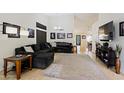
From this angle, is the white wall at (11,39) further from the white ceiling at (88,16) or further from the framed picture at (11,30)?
the white ceiling at (88,16)

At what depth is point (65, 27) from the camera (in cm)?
1078

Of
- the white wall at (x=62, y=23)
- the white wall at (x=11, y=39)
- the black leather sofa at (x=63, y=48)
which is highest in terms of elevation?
the white wall at (x=62, y=23)

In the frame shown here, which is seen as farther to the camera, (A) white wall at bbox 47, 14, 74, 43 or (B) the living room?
(A) white wall at bbox 47, 14, 74, 43

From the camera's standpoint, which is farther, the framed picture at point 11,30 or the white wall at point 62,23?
the white wall at point 62,23

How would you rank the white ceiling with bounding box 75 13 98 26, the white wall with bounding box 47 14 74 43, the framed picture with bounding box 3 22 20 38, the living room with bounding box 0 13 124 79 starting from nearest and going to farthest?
the framed picture with bounding box 3 22 20 38 < the living room with bounding box 0 13 124 79 < the white ceiling with bounding box 75 13 98 26 < the white wall with bounding box 47 14 74 43

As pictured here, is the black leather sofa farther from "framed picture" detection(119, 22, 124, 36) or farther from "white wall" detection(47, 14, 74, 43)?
"framed picture" detection(119, 22, 124, 36)

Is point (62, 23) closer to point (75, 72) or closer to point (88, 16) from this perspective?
point (88, 16)

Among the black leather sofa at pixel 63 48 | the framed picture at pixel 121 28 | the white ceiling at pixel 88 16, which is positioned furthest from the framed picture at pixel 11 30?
the white ceiling at pixel 88 16

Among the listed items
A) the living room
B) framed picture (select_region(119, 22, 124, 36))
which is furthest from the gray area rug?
framed picture (select_region(119, 22, 124, 36))

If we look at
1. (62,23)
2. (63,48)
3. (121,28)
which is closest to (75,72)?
(121,28)

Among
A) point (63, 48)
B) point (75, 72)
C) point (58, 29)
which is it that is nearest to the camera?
point (75, 72)
